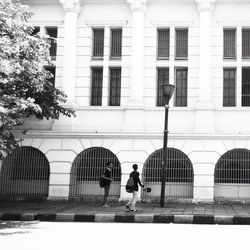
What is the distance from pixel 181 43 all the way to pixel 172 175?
5730 millimetres

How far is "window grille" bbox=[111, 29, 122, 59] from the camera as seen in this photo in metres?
22.3

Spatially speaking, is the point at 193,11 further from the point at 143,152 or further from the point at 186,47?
the point at 143,152

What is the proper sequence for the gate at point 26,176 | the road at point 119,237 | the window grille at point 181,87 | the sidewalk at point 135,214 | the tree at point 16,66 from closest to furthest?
the road at point 119,237 → the tree at point 16,66 → the sidewalk at point 135,214 → the window grille at point 181,87 → the gate at point 26,176

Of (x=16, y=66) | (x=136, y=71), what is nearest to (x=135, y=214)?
(x=16, y=66)

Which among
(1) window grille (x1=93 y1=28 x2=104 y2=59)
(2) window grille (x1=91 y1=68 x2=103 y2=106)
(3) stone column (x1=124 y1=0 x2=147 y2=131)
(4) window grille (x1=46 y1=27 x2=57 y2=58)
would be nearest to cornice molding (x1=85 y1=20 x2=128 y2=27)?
(1) window grille (x1=93 y1=28 x2=104 y2=59)

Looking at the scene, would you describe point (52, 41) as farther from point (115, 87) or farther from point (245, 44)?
point (245, 44)

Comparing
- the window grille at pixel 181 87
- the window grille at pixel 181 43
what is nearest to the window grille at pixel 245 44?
the window grille at pixel 181 43

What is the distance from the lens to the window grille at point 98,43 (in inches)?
882

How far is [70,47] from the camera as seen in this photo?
22000mm

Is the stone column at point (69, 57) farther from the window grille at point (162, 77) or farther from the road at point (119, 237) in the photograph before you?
the road at point (119, 237)

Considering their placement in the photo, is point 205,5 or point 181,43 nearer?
point 205,5

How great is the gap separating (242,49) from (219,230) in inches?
418

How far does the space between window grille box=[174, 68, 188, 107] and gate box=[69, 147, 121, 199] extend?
363 centimetres

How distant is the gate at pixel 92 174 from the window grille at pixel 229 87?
17.4 ft
